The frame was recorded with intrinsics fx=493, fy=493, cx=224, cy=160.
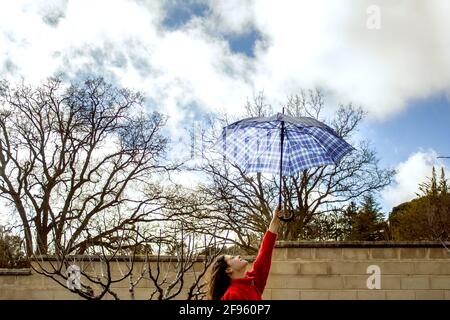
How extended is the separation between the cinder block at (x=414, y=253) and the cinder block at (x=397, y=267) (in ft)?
0.32

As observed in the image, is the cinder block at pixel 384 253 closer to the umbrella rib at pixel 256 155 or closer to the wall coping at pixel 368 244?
the wall coping at pixel 368 244

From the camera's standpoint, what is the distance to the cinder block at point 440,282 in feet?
23.1

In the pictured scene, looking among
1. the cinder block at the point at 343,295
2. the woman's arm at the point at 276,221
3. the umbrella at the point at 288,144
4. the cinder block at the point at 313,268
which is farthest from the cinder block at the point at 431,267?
the woman's arm at the point at 276,221

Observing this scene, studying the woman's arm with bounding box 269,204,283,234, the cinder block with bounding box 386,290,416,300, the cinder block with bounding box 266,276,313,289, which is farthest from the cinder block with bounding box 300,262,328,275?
the woman's arm with bounding box 269,204,283,234

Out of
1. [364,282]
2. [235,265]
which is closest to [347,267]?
[364,282]

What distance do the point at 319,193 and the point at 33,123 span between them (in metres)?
11.7

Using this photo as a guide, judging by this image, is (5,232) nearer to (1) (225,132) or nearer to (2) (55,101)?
(2) (55,101)

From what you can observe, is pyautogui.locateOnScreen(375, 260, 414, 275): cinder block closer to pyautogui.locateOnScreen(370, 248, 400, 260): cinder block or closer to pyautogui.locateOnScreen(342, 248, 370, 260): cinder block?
pyautogui.locateOnScreen(370, 248, 400, 260): cinder block

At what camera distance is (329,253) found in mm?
7336

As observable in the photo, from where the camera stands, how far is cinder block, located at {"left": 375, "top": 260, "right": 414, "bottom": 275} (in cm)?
712

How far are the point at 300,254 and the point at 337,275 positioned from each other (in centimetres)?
61

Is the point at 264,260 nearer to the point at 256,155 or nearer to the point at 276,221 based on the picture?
the point at 276,221
